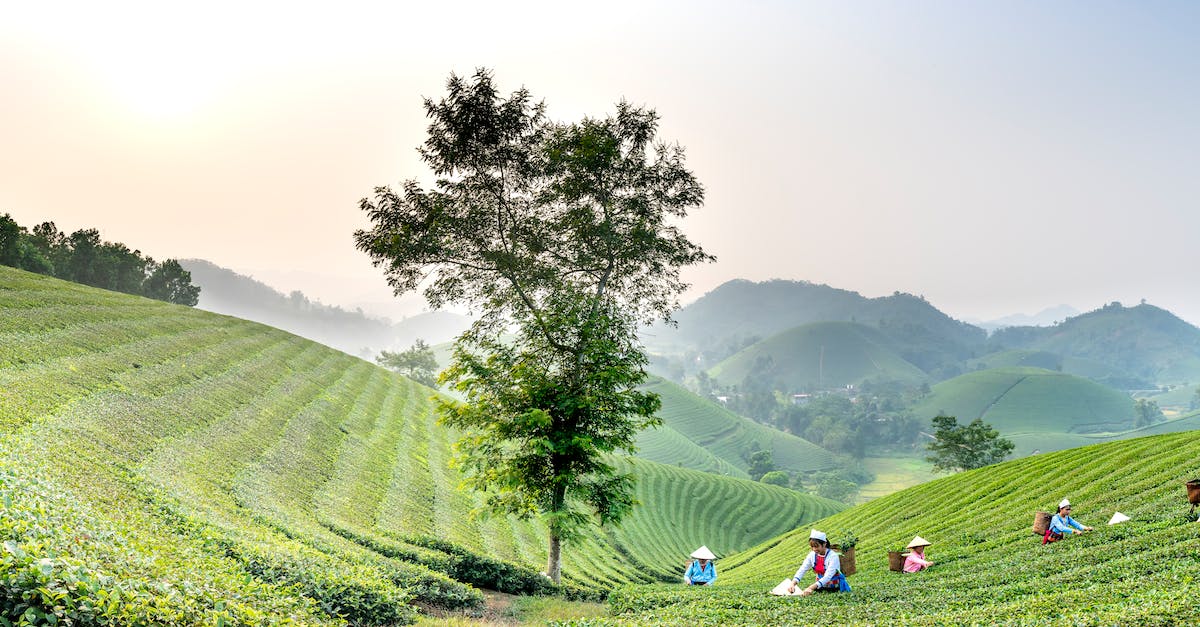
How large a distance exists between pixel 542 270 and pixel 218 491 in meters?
13.3

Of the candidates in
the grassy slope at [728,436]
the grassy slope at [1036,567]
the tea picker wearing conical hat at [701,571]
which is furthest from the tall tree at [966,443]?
the grassy slope at [728,436]

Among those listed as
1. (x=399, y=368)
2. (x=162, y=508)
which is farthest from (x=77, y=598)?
(x=399, y=368)

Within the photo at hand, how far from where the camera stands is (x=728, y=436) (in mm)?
177125

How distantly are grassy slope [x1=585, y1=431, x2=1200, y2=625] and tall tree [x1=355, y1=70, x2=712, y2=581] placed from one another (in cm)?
491

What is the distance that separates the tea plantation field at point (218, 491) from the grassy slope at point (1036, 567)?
697cm

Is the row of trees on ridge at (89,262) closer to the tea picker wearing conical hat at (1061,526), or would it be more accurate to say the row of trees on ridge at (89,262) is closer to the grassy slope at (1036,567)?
the grassy slope at (1036,567)

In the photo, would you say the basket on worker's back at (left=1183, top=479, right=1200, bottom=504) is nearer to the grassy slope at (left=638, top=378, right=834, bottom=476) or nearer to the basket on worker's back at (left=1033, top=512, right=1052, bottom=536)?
the basket on worker's back at (left=1033, top=512, right=1052, bottom=536)

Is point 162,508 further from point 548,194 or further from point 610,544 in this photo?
point 610,544

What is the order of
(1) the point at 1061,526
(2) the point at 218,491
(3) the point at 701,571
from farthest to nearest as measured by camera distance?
(2) the point at 218,491 < (3) the point at 701,571 < (1) the point at 1061,526

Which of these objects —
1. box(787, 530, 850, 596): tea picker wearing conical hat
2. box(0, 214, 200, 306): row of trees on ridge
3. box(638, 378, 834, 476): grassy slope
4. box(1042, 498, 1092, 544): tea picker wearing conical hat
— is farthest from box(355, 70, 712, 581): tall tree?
box(638, 378, 834, 476): grassy slope

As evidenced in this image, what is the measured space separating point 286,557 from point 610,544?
3232cm

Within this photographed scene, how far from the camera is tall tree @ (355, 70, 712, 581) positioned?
18.6 meters

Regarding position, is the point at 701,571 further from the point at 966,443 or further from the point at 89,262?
the point at 89,262

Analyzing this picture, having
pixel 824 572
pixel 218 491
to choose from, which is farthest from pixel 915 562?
pixel 218 491
